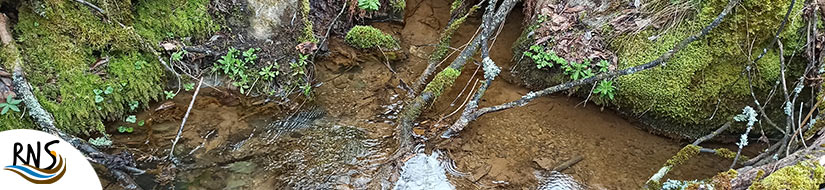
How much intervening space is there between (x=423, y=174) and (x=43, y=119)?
9.68 feet

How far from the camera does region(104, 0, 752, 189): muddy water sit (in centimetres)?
389

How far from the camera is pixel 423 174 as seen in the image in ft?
13.3

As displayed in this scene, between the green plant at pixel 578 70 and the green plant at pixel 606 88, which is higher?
the green plant at pixel 578 70

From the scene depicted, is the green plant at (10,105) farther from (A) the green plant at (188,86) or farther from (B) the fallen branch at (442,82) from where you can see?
(B) the fallen branch at (442,82)

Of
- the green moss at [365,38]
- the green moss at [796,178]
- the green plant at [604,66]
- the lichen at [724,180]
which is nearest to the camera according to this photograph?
the green moss at [796,178]

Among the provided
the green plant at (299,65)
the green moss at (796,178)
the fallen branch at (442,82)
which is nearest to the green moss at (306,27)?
the green plant at (299,65)

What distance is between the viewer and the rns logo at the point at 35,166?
2785 millimetres

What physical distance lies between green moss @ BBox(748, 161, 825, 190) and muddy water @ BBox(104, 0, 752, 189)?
137 cm

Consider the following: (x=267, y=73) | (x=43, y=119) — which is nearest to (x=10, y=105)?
(x=43, y=119)

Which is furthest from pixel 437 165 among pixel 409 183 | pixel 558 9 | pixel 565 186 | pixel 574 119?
pixel 558 9

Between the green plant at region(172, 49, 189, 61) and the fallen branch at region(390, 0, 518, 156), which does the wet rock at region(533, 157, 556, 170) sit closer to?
the fallen branch at region(390, 0, 518, 156)

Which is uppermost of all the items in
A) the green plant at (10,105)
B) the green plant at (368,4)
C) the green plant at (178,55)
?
the green plant at (368,4)

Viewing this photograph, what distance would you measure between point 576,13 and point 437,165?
228cm

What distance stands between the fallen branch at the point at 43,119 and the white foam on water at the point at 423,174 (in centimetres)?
211
